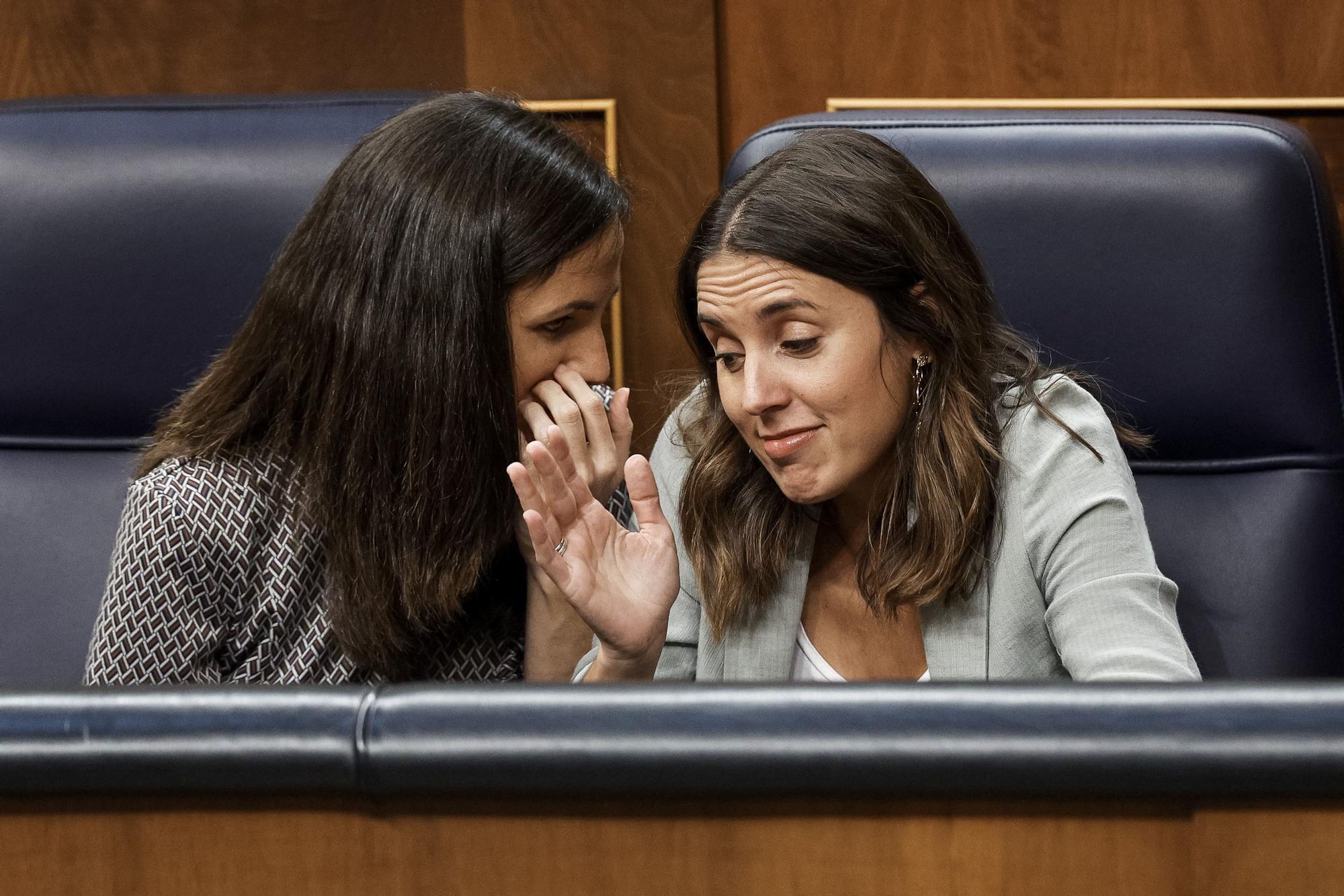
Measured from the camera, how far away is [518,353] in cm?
127

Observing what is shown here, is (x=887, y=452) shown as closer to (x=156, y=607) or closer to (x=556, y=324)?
(x=556, y=324)

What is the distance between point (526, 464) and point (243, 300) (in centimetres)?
38

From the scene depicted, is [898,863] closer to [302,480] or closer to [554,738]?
[554,738]

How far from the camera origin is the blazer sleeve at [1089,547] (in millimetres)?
1047

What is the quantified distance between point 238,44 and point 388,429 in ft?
2.20

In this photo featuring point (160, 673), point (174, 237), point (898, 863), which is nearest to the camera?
point (898, 863)

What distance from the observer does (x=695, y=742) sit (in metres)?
0.52

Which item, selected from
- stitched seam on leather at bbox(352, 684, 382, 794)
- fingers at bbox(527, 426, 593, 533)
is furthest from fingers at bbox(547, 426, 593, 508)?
stitched seam on leather at bbox(352, 684, 382, 794)

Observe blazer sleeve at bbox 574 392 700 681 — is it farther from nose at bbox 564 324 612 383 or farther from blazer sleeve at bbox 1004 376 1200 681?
blazer sleeve at bbox 1004 376 1200 681

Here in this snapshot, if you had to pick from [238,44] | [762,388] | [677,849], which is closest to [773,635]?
[762,388]

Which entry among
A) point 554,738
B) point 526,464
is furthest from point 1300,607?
point 554,738

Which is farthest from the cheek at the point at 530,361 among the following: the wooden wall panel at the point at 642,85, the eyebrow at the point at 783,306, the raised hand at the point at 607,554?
the wooden wall panel at the point at 642,85

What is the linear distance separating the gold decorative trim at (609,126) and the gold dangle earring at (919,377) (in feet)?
1.60

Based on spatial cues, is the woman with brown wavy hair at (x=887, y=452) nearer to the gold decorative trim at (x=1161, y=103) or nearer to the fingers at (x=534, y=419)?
the fingers at (x=534, y=419)
